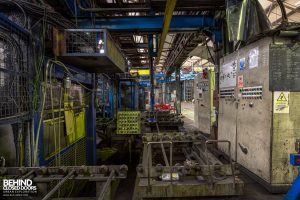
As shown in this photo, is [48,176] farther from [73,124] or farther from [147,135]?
[147,135]

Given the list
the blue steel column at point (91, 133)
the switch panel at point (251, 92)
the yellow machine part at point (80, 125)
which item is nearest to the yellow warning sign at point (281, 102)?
the switch panel at point (251, 92)

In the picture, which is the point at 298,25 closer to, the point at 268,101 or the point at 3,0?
the point at 268,101

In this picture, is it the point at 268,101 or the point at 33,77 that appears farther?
the point at 268,101

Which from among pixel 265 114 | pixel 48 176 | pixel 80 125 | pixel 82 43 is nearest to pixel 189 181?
pixel 265 114

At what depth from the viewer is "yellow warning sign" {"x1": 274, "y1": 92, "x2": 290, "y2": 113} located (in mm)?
2264

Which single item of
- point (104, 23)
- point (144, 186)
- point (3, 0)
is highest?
point (104, 23)

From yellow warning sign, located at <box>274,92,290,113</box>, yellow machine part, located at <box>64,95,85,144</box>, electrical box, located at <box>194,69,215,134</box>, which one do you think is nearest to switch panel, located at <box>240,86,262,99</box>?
yellow warning sign, located at <box>274,92,290,113</box>

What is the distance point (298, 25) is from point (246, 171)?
7.52 ft

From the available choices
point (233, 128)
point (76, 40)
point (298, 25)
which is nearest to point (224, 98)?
point (233, 128)

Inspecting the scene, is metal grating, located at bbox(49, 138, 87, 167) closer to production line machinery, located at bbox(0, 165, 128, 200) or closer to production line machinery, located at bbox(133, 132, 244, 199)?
production line machinery, located at bbox(0, 165, 128, 200)

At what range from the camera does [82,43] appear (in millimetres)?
2371

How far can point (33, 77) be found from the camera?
206cm

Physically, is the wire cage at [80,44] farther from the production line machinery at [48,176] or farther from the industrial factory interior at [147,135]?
the production line machinery at [48,176]

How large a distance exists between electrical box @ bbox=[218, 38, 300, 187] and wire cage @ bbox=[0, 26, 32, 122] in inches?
123
